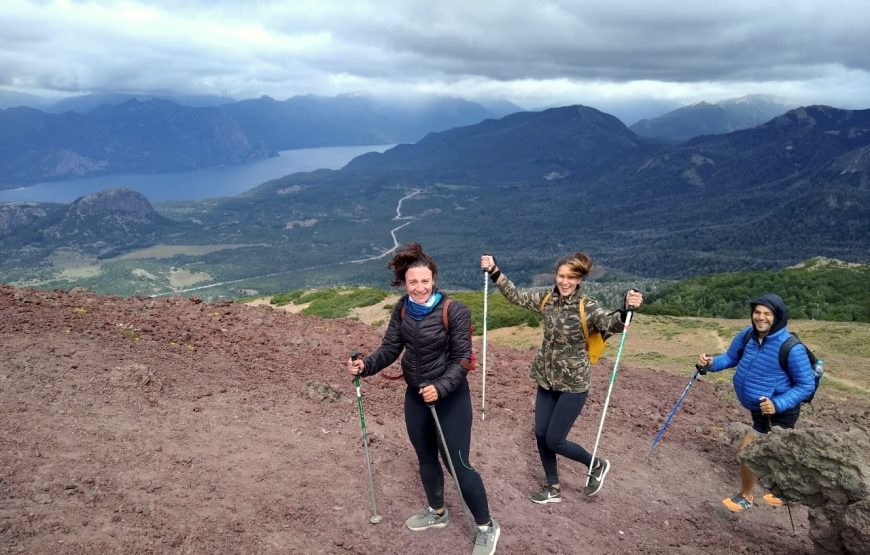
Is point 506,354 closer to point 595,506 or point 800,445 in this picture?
point 595,506

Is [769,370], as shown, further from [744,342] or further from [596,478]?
[596,478]

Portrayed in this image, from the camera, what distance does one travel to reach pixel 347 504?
662 cm

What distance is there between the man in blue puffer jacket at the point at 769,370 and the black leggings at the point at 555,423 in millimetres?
2019

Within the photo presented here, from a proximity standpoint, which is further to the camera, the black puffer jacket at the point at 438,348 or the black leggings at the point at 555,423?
the black leggings at the point at 555,423

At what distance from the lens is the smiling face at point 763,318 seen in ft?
21.3

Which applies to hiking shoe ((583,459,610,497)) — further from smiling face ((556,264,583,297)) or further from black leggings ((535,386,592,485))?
smiling face ((556,264,583,297))

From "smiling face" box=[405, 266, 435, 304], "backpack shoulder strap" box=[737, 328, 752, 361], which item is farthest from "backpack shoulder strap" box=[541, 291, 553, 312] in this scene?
"backpack shoulder strap" box=[737, 328, 752, 361]

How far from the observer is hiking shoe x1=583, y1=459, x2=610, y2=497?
735 cm

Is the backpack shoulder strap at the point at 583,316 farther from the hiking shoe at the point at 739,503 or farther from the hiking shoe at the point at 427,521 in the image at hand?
the hiking shoe at the point at 739,503

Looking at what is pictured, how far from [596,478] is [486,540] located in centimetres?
214

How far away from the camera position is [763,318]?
652 cm

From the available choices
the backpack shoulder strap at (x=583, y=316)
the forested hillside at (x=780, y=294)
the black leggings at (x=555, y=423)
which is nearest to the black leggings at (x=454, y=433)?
the black leggings at (x=555, y=423)

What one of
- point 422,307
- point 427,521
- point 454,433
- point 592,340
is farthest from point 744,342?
→ point 427,521

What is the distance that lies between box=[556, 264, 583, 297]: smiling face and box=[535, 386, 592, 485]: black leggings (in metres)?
1.21
